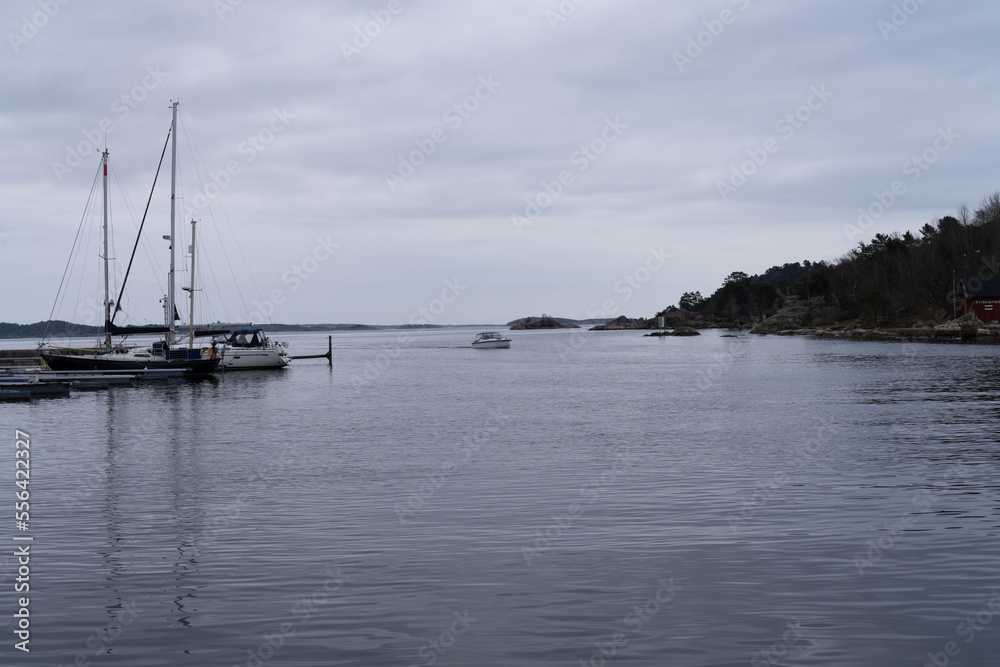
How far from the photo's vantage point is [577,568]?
1262 centimetres

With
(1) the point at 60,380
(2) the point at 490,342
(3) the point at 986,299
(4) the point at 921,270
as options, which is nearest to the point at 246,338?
(1) the point at 60,380

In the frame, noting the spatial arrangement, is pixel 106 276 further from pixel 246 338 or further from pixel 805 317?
pixel 805 317

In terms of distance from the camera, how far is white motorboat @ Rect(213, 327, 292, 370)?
7762 centimetres

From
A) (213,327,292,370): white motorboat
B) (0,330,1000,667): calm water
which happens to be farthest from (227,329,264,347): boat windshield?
(0,330,1000,667): calm water

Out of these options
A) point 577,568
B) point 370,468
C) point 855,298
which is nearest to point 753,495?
point 577,568

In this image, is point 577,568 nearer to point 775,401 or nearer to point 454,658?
point 454,658

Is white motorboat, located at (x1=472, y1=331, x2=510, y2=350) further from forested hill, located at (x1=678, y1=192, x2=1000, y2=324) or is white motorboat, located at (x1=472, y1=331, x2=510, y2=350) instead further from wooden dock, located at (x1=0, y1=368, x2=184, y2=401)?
wooden dock, located at (x1=0, y1=368, x2=184, y2=401)

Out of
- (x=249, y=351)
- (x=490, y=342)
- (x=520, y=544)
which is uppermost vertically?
(x=249, y=351)

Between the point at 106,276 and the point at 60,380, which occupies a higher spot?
the point at 106,276

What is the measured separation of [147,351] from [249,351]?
456 inches

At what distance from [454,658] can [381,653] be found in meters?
0.89

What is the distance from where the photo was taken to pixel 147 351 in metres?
68.6

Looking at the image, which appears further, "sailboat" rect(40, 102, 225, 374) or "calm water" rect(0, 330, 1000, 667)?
"sailboat" rect(40, 102, 225, 374)

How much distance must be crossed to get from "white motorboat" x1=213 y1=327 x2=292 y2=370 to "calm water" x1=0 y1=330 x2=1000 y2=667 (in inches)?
1783
